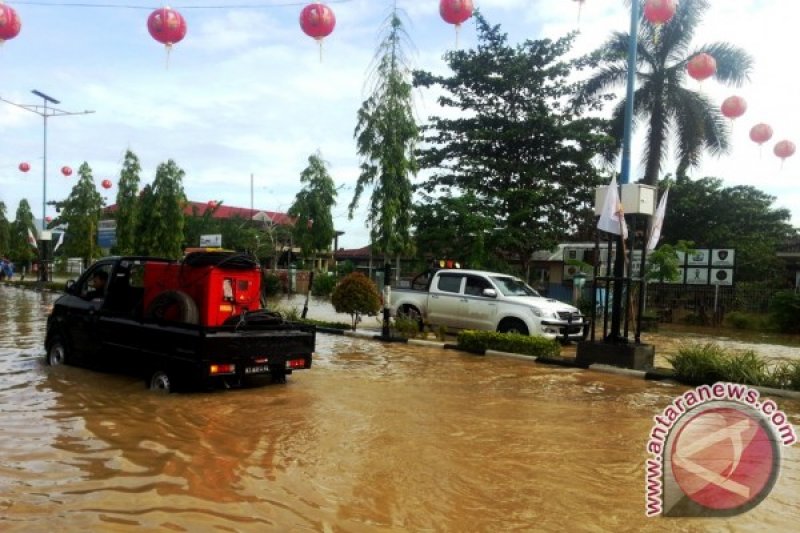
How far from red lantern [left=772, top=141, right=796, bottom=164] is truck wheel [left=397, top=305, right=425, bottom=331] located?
9167 millimetres

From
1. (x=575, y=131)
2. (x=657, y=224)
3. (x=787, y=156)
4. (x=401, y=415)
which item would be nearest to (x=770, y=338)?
(x=787, y=156)

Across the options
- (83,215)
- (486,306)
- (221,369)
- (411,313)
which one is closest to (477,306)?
(486,306)

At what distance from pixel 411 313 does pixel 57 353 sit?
27.2ft

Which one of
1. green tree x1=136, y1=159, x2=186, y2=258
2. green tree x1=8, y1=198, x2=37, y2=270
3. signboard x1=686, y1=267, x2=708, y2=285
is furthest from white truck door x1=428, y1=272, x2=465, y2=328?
green tree x1=8, y1=198, x2=37, y2=270

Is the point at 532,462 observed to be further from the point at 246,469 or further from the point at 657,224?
the point at 657,224

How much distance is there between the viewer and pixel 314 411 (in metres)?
7.12

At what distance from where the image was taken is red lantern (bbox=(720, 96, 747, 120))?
14383mm

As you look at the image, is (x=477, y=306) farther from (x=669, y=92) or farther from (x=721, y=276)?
(x=669, y=92)

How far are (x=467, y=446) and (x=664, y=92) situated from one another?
22.7 m

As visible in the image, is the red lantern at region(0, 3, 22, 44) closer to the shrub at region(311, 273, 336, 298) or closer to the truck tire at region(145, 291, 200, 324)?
the truck tire at region(145, 291, 200, 324)

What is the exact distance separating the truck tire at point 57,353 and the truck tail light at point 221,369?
3.25 m

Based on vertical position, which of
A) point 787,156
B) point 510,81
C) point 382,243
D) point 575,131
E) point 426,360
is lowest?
point 426,360

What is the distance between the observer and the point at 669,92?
965 inches

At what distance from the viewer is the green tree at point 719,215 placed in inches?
1164
